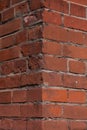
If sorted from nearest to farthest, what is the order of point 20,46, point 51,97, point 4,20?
point 51,97 < point 20,46 < point 4,20

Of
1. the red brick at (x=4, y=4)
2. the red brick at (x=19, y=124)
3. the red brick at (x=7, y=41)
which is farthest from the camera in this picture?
the red brick at (x=4, y=4)

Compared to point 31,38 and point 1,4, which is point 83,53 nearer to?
point 31,38

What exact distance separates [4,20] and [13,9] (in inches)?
4.8

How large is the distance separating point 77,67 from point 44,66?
28cm

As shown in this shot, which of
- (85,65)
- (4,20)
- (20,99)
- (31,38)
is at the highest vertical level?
(4,20)

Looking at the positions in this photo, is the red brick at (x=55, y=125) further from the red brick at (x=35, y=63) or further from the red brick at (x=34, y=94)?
the red brick at (x=35, y=63)

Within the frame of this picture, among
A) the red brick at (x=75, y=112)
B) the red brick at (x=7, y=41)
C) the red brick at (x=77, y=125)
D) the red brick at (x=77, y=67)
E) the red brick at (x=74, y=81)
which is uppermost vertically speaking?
the red brick at (x=7, y=41)

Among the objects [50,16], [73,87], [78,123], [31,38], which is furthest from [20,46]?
[78,123]

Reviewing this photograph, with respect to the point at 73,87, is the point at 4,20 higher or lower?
higher

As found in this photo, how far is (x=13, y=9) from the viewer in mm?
2688

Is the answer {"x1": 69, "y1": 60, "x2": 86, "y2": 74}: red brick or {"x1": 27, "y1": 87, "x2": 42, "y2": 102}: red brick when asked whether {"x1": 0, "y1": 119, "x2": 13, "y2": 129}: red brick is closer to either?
{"x1": 27, "y1": 87, "x2": 42, "y2": 102}: red brick

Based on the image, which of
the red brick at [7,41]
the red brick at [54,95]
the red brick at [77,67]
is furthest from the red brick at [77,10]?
the red brick at [54,95]

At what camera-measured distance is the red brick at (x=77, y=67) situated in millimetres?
2533

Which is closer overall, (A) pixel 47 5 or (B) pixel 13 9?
(A) pixel 47 5
